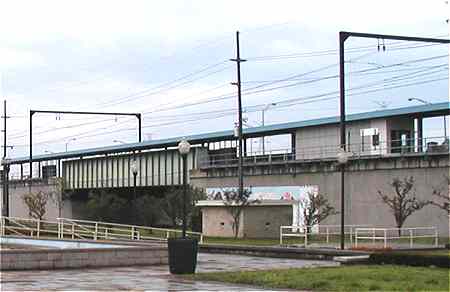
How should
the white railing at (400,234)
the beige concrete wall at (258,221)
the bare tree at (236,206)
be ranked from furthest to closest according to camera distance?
the beige concrete wall at (258,221), the bare tree at (236,206), the white railing at (400,234)

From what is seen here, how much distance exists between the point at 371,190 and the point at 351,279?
3530cm

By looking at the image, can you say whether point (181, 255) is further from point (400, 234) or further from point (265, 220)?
point (265, 220)

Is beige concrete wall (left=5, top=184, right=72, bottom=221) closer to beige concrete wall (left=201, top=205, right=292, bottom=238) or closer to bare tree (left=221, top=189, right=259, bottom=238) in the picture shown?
beige concrete wall (left=201, top=205, right=292, bottom=238)

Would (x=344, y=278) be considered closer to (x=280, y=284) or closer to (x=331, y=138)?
(x=280, y=284)

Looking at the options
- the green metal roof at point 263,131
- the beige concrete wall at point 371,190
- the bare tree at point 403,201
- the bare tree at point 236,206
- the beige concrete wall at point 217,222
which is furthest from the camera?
the green metal roof at point 263,131

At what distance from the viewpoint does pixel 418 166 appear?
48.8 m

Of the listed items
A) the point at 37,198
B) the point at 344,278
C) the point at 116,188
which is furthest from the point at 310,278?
the point at 116,188

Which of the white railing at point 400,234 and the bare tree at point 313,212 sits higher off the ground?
the bare tree at point 313,212

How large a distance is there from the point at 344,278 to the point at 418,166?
1272 inches

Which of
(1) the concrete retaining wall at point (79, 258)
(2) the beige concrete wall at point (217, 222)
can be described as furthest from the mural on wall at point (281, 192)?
(1) the concrete retaining wall at point (79, 258)

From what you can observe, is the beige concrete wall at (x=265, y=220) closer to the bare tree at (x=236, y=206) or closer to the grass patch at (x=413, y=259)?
the bare tree at (x=236, y=206)

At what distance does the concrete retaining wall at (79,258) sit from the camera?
2256 centimetres

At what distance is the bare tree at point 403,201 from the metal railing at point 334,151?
8.28 ft

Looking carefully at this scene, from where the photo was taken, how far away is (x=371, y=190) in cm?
5219
